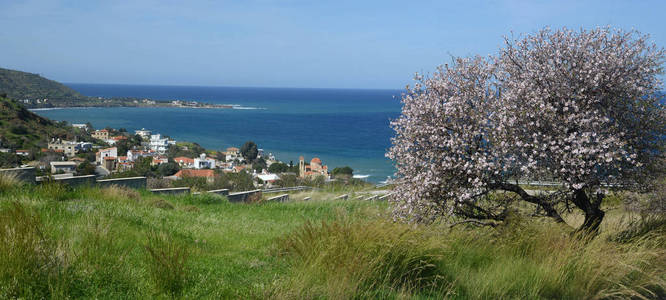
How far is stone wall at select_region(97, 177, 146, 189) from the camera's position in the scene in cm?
1462

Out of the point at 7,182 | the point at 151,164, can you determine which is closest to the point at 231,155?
the point at 151,164

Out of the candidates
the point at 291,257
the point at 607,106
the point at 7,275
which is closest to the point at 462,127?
the point at 607,106

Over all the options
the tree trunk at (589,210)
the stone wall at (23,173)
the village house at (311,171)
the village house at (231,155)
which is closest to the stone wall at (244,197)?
the stone wall at (23,173)

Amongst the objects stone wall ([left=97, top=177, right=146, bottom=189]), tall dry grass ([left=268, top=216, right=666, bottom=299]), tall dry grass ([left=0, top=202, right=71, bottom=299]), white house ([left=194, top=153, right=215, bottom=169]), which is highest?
tall dry grass ([left=0, top=202, right=71, bottom=299])

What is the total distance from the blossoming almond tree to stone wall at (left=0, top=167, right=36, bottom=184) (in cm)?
961

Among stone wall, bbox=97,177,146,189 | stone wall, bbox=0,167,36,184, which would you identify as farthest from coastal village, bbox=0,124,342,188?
stone wall, bbox=97,177,146,189

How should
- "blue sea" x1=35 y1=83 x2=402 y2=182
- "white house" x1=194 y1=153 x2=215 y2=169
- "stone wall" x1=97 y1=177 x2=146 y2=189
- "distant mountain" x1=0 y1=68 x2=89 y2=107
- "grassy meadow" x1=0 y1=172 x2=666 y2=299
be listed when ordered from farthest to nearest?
"distant mountain" x1=0 y1=68 x2=89 y2=107
"blue sea" x1=35 y1=83 x2=402 y2=182
"white house" x1=194 y1=153 x2=215 y2=169
"stone wall" x1=97 y1=177 x2=146 y2=189
"grassy meadow" x1=0 y1=172 x2=666 y2=299

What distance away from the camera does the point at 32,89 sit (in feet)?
405

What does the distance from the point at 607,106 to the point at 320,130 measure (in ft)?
384

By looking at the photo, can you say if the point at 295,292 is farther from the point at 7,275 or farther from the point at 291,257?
the point at 7,275

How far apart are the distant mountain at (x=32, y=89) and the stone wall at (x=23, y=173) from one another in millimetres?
99701

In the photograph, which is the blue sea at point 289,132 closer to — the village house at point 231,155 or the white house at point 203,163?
the village house at point 231,155

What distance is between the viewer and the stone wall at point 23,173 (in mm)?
12581

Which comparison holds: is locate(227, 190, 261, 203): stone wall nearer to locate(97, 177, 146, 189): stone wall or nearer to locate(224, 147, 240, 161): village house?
locate(97, 177, 146, 189): stone wall
